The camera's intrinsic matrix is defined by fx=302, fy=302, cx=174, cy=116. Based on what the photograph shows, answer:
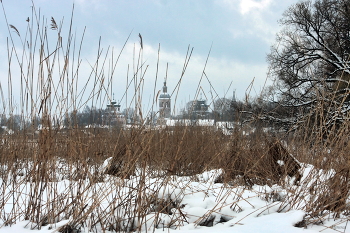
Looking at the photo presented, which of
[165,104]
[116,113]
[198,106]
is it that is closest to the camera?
[116,113]

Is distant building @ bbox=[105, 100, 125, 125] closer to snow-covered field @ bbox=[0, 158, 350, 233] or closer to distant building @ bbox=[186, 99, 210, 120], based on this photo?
snow-covered field @ bbox=[0, 158, 350, 233]

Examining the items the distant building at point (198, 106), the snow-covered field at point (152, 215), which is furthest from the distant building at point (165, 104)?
the snow-covered field at point (152, 215)

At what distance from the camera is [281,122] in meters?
14.3

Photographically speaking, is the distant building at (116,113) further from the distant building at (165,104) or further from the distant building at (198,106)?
the distant building at (198,106)

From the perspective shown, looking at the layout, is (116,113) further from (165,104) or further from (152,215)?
(152,215)

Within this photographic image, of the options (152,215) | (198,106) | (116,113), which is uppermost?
(198,106)

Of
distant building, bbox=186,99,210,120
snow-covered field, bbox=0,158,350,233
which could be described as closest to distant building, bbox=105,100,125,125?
snow-covered field, bbox=0,158,350,233

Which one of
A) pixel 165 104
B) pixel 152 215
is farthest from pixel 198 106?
pixel 152 215

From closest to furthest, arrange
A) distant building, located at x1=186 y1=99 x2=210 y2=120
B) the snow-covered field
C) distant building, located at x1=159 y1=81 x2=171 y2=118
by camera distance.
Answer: the snow-covered field, distant building, located at x1=159 y1=81 x2=171 y2=118, distant building, located at x1=186 y1=99 x2=210 y2=120

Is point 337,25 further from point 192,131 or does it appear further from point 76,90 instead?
point 76,90

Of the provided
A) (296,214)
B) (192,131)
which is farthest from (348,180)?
(192,131)

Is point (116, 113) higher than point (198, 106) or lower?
lower

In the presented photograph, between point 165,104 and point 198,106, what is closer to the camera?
point 165,104

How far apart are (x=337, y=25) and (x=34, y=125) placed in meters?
17.4
